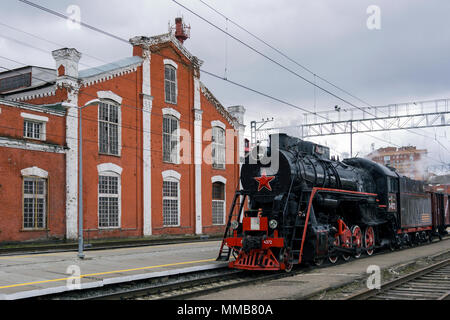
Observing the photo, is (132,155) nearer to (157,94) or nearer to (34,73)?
(157,94)

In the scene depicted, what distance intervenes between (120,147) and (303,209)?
14.6 meters

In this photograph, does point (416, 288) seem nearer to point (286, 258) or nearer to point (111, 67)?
point (286, 258)

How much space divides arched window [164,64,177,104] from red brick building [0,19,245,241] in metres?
0.07

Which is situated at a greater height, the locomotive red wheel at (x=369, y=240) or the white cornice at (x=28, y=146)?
the white cornice at (x=28, y=146)

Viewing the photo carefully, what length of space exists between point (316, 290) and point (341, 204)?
6.81m

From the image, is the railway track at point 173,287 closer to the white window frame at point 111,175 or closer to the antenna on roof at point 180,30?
the white window frame at point 111,175

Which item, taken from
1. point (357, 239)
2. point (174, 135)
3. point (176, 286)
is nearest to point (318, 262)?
point (357, 239)

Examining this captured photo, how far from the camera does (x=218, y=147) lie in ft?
109

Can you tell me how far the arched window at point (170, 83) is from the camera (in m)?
29.5

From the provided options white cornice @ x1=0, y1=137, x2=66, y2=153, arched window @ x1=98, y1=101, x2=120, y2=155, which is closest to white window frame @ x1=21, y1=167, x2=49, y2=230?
white cornice @ x1=0, y1=137, x2=66, y2=153

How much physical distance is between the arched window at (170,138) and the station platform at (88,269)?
42.5 feet

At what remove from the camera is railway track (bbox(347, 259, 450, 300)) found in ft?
31.6

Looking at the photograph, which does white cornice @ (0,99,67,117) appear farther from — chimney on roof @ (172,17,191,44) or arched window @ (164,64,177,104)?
chimney on roof @ (172,17,191,44)

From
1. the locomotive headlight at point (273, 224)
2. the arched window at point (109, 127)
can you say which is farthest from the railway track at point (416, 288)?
the arched window at point (109, 127)
